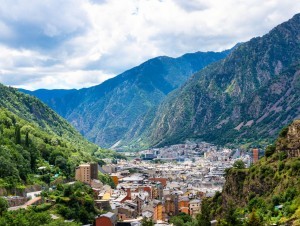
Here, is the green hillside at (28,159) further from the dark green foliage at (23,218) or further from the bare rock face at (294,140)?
the bare rock face at (294,140)

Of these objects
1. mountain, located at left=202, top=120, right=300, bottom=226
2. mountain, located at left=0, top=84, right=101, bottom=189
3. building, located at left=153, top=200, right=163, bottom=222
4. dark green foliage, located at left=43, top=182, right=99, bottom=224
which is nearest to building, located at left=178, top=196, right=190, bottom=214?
building, located at left=153, top=200, right=163, bottom=222

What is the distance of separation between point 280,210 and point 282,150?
2188cm

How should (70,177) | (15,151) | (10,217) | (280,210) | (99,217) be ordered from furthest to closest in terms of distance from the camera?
(70,177) < (15,151) < (99,217) < (10,217) < (280,210)

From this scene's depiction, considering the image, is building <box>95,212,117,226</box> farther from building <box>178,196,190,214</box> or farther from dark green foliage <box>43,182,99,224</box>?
building <box>178,196,190,214</box>

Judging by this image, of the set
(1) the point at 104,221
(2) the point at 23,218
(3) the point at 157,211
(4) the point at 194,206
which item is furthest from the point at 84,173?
(2) the point at 23,218

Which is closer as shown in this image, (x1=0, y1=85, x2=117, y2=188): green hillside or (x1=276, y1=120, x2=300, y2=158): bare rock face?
(x1=276, y1=120, x2=300, y2=158): bare rock face

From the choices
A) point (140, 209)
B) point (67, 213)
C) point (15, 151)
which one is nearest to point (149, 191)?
point (140, 209)

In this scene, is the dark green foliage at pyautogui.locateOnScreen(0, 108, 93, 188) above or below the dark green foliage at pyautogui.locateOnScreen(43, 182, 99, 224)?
above

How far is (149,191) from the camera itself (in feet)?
511

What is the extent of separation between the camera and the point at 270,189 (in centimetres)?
8662

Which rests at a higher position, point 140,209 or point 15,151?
point 15,151

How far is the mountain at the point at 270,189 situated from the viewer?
68625 mm

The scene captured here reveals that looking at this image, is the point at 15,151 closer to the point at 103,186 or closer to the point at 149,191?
the point at 103,186

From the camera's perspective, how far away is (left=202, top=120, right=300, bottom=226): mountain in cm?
6862
